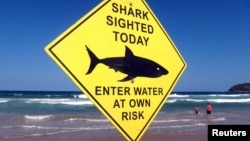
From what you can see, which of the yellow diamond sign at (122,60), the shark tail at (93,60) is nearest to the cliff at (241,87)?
the yellow diamond sign at (122,60)

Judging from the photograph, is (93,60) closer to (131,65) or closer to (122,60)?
(122,60)

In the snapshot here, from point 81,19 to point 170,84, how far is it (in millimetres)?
935

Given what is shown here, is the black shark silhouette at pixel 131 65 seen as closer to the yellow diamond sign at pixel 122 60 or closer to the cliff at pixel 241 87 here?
the yellow diamond sign at pixel 122 60

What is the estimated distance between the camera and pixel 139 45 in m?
2.72

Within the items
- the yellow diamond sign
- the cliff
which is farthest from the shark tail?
the cliff

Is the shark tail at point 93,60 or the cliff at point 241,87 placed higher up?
the shark tail at point 93,60

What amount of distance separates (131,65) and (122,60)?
0.38 ft

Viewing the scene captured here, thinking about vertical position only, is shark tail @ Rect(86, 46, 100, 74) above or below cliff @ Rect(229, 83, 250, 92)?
above

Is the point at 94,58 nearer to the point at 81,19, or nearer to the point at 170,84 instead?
the point at 81,19

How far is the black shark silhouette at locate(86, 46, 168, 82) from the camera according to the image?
234 centimetres

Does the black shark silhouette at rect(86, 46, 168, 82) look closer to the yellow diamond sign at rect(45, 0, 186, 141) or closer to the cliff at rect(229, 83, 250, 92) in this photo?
the yellow diamond sign at rect(45, 0, 186, 141)

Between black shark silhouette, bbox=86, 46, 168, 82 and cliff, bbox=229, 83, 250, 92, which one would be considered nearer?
black shark silhouette, bbox=86, 46, 168, 82

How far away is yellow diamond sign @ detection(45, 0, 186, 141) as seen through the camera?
2.29 m

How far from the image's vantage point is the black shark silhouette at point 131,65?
234cm
